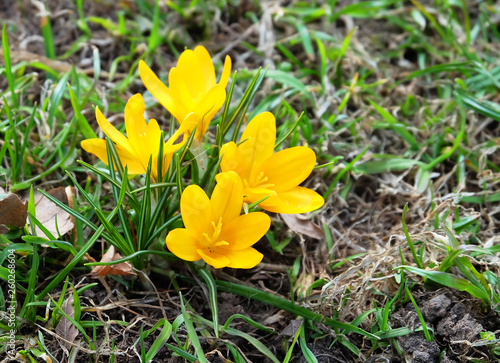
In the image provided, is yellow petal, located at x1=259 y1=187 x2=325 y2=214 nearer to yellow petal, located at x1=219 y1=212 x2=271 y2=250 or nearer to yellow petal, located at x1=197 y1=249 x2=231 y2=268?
yellow petal, located at x1=219 y1=212 x2=271 y2=250

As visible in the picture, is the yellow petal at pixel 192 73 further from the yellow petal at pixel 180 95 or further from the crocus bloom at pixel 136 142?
the crocus bloom at pixel 136 142

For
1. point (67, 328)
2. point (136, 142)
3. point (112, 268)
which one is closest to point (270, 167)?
point (136, 142)

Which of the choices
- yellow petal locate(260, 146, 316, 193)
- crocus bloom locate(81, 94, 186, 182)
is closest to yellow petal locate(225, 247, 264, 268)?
yellow petal locate(260, 146, 316, 193)

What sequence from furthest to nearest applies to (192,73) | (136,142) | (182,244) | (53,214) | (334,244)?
(334,244) → (53,214) → (192,73) → (136,142) → (182,244)

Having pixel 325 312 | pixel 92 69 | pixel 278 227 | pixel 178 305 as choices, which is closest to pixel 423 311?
pixel 325 312

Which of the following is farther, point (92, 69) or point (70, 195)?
point (92, 69)

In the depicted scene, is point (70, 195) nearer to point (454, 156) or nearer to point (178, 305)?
point (178, 305)

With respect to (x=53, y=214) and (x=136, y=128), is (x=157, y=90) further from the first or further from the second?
(x=53, y=214)
